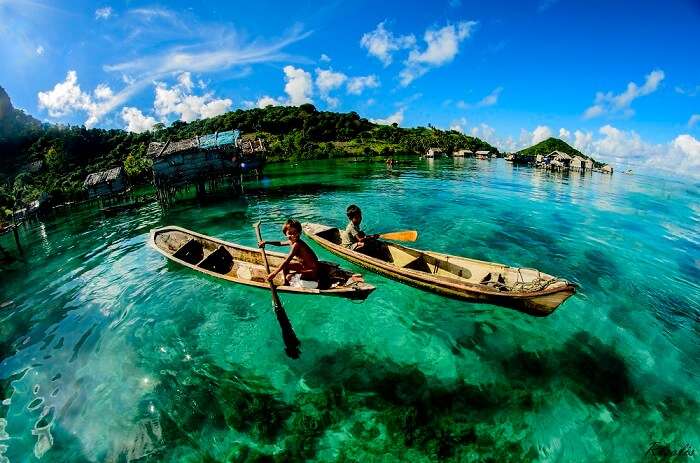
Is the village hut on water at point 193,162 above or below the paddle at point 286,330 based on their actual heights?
above

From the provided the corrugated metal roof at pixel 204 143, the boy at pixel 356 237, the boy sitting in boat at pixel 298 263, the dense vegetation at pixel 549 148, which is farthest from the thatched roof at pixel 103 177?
the dense vegetation at pixel 549 148

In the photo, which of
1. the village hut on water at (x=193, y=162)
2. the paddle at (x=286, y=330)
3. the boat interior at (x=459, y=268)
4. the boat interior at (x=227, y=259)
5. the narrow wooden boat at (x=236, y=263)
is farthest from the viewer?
the village hut on water at (x=193, y=162)

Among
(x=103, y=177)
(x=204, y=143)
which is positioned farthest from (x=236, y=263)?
(x=103, y=177)

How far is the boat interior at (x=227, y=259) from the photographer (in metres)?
9.85

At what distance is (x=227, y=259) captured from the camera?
12.6m

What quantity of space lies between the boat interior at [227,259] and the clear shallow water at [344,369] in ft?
2.28

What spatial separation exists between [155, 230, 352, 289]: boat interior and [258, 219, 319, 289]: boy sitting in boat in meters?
0.39

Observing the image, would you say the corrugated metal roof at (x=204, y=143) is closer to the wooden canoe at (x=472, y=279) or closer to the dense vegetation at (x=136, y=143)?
the dense vegetation at (x=136, y=143)

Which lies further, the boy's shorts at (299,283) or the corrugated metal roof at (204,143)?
the corrugated metal roof at (204,143)

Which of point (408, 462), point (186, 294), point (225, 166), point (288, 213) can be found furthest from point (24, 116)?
point (408, 462)

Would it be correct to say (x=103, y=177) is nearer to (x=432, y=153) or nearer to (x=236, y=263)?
(x=236, y=263)

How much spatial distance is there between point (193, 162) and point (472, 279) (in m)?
27.6

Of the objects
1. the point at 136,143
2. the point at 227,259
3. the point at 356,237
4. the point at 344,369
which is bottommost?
the point at 344,369

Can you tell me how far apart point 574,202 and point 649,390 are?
86.8 ft
